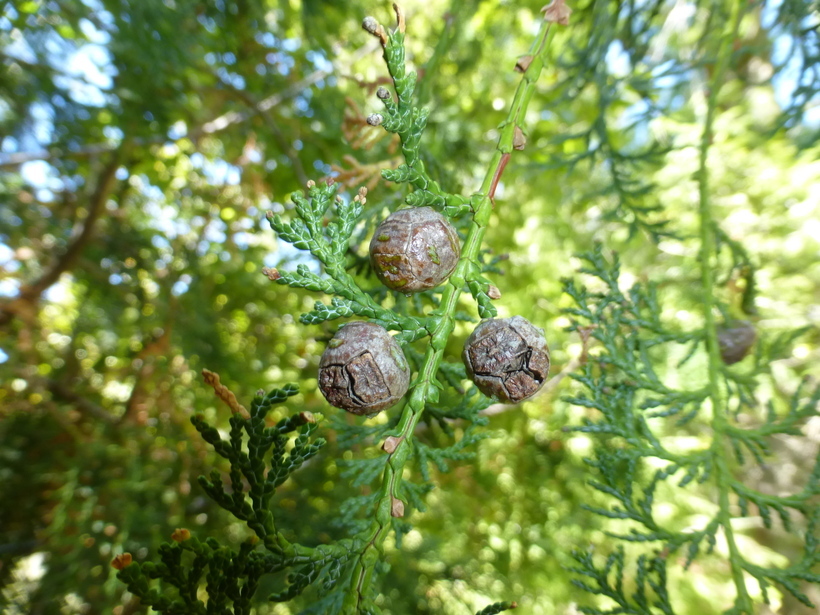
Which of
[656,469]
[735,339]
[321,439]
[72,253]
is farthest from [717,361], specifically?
[72,253]

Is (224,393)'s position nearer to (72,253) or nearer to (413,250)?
(413,250)

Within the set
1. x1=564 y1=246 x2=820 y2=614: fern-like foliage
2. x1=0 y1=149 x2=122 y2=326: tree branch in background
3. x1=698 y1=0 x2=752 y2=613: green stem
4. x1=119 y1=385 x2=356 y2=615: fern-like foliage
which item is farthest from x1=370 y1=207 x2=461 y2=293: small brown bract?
x1=0 y1=149 x2=122 y2=326: tree branch in background

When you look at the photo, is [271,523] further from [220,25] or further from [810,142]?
[220,25]

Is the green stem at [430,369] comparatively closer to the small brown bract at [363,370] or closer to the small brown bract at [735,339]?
the small brown bract at [363,370]

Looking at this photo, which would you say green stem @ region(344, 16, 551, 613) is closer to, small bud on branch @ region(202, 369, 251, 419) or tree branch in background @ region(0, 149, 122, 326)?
small bud on branch @ region(202, 369, 251, 419)

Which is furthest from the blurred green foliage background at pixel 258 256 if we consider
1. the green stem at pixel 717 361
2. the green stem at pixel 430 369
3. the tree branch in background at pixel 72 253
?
the green stem at pixel 430 369
